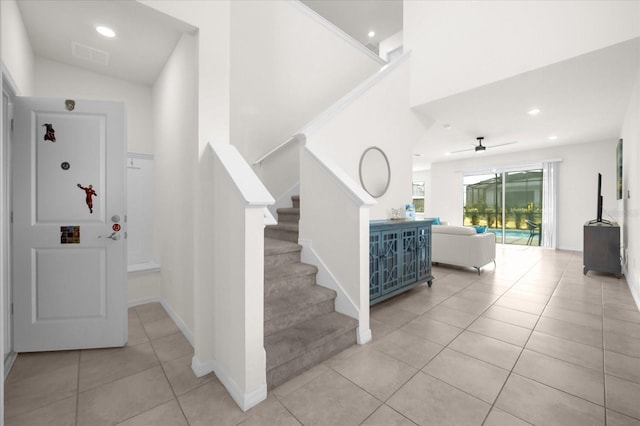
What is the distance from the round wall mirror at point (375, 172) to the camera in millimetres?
3650

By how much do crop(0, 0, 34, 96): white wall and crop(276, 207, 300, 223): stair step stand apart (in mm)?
2585

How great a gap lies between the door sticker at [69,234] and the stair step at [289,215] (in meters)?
2.06

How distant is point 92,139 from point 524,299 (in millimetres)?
4901

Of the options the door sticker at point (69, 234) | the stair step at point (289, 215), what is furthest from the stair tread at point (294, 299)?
the door sticker at point (69, 234)

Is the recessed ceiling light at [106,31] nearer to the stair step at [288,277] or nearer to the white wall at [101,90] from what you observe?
the white wall at [101,90]

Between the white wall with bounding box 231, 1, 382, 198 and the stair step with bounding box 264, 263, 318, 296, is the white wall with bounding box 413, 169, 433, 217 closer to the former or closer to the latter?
the white wall with bounding box 231, 1, 382, 198

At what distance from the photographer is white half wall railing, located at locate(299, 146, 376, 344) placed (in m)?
2.44

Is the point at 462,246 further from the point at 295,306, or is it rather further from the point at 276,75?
the point at 276,75

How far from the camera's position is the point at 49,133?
2.27 metres

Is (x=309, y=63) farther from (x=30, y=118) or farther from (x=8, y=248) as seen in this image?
(x=8, y=248)

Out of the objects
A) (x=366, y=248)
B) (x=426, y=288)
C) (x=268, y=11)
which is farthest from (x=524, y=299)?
(x=268, y=11)

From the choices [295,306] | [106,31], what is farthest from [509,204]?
[106,31]

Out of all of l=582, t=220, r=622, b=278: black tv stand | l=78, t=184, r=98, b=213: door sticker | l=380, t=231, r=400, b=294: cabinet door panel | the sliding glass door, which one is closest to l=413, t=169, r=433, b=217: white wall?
the sliding glass door

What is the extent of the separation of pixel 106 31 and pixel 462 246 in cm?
530
